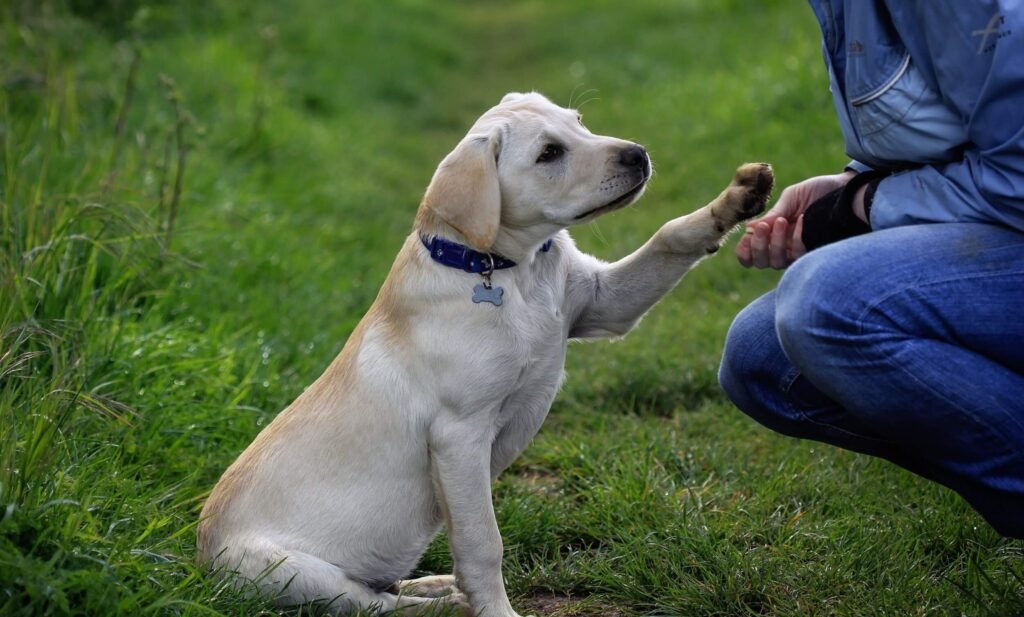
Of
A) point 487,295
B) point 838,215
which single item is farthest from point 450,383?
point 838,215

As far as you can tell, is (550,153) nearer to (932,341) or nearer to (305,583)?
(932,341)

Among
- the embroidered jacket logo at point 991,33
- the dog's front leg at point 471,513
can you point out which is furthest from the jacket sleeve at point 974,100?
the dog's front leg at point 471,513

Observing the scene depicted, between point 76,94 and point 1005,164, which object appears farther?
point 76,94

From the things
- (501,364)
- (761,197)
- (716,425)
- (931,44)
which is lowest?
(716,425)

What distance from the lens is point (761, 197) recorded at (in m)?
2.83

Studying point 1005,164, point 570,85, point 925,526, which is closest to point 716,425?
point 925,526

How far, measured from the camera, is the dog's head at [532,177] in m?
2.74

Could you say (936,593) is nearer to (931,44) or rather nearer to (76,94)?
(931,44)

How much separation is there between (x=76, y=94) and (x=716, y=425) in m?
3.98

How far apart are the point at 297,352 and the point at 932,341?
2.69 meters

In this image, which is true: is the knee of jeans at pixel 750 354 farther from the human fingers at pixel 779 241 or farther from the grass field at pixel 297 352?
the grass field at pixel 297 352

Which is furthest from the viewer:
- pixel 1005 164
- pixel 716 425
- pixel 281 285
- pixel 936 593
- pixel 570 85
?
pixel 570 85

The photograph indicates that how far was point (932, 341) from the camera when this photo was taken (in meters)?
2.42

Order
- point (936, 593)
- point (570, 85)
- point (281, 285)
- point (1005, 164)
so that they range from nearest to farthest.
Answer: point (1005, 164) → point (936, 593) → point (281, 285) → point (570, 85)
